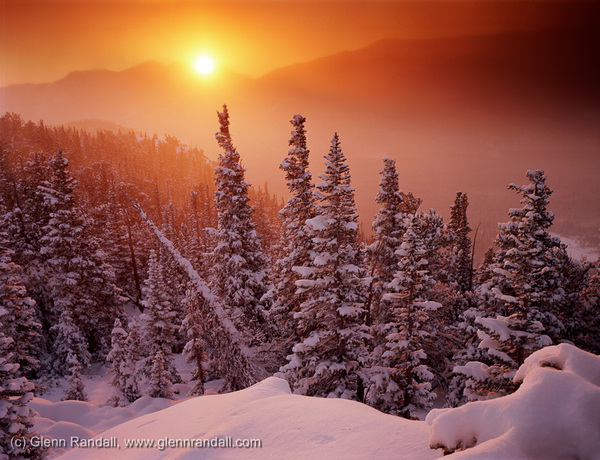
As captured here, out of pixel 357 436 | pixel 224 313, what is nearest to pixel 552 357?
pixel 357 436

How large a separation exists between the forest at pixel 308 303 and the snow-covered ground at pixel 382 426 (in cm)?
253

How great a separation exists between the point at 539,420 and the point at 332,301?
10137mm

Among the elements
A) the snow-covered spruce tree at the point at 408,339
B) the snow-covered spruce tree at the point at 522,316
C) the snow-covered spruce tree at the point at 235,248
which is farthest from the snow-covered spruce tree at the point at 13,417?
the snow-covered spruce tree at the point at 522,316

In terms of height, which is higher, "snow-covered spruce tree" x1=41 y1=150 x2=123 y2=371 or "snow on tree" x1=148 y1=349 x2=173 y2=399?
"snow-covered spruce tree" x1=41 y1=150 x2=123 y2=371

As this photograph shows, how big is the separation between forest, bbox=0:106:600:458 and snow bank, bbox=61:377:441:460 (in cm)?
273

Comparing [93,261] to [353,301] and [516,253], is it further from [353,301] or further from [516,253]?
[516,253]

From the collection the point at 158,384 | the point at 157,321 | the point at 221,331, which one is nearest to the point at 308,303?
the point at 221,331

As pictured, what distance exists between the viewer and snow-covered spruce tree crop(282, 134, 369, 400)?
43.7ft

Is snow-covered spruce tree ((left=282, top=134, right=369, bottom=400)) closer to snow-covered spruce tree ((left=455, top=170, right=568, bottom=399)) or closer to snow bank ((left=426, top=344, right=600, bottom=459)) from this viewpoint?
snow-covered spruce tree ((left=455, top=170, right=568, bottom=399))

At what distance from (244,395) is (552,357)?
6.90 m

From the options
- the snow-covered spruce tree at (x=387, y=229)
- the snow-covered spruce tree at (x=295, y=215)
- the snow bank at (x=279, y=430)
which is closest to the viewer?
the snow bank at (x=279, y=430)

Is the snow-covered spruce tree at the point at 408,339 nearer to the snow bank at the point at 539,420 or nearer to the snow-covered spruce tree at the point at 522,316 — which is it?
the snow-covered spruce tree at the point at 522,316

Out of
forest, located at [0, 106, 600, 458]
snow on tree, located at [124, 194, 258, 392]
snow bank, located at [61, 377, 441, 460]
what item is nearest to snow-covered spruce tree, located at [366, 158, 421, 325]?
forest, located at [0, 106, 600, 458]

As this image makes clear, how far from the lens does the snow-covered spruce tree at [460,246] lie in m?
32.8
